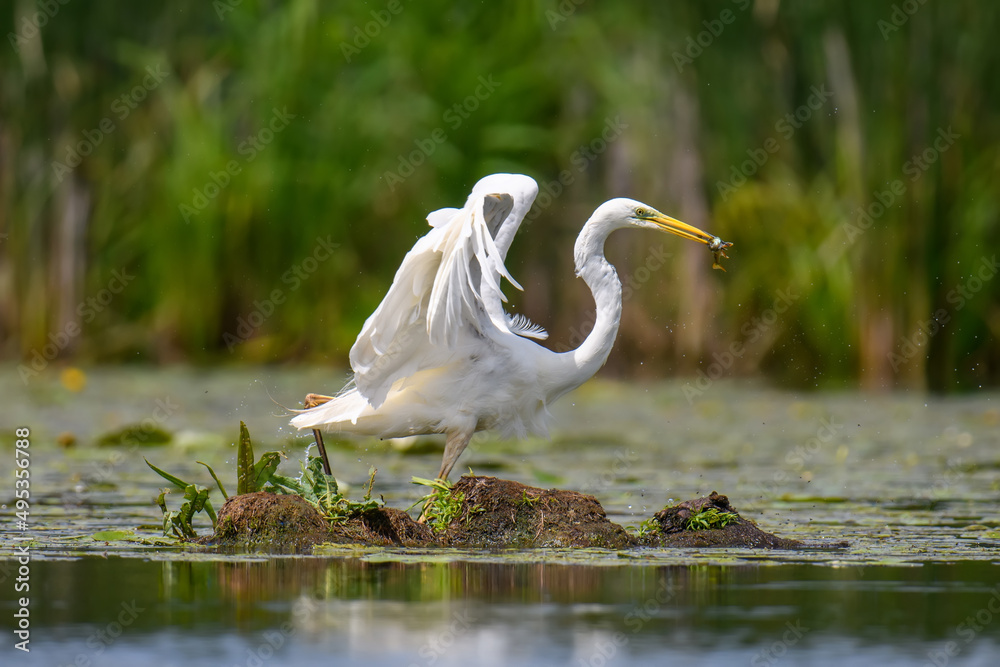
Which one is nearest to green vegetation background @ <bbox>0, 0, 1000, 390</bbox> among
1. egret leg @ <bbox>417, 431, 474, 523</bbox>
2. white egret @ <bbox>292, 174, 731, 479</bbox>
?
white egret @ <bbox>292, 174, 731, 479</bbox>

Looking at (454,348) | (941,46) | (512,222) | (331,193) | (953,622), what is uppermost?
(941,46)

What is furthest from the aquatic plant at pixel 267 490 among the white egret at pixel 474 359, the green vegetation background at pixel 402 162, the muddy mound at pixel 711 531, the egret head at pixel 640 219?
the green vegetation background at pixel 402 162

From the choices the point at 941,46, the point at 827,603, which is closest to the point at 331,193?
the point at 941,46

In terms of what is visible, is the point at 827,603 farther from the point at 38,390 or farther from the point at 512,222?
the point at 38,390

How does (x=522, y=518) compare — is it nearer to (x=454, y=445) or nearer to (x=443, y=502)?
(x=443, y=502)

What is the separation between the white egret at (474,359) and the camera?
6.79 m

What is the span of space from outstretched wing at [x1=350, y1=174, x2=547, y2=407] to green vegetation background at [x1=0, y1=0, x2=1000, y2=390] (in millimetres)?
7227

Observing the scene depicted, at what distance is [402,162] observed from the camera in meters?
15.1

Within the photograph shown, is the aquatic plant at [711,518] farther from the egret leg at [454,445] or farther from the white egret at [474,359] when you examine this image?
the egret leg at [454,445]

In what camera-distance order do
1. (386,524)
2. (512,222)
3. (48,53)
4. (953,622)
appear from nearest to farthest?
(953,622) → (386,524) → (512,222) → (48,53)

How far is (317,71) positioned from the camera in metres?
15.1

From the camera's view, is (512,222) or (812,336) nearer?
(512,222)

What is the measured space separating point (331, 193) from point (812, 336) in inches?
195

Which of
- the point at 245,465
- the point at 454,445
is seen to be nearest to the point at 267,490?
the point at 245,465
